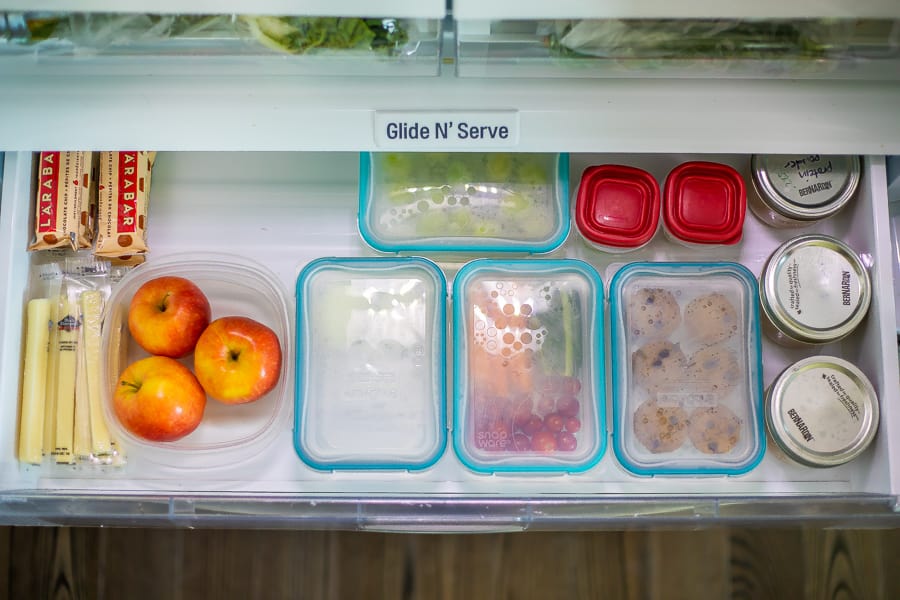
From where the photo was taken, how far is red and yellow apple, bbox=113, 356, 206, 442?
95 centimetres

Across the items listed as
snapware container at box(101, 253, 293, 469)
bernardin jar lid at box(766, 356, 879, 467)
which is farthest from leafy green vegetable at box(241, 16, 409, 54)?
bernardin jar lid at box(766, 356, 879, 467)

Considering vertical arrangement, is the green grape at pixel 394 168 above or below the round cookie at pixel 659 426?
above

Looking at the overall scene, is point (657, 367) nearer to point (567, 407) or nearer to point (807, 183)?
point (567, 407)

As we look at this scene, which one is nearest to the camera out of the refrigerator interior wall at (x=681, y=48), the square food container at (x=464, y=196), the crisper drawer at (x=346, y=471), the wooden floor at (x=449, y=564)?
the refrigerator interior wall at (x=681, y=48)

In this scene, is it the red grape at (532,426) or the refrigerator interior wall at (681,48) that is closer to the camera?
the refrigerator interior wall at (681,48)

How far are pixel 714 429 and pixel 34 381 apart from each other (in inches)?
36.1

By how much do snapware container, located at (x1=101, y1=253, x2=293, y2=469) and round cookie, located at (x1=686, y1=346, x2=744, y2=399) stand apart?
563 millimetres

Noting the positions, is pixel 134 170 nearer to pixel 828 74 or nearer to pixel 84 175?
pixel 84 175

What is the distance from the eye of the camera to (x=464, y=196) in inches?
40.8

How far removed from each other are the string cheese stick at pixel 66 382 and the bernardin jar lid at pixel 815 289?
0.94 meters

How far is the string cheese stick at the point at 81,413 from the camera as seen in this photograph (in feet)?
3.25

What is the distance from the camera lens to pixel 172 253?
1.03m

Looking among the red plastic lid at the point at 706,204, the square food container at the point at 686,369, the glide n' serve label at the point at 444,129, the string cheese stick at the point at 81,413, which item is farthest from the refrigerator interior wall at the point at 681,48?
the string cheese stick at the point at 81,413

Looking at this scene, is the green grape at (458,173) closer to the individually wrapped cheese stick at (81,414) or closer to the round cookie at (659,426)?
the round cookie at (659,426)
